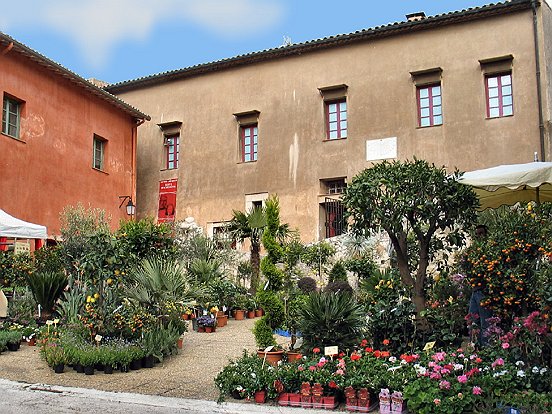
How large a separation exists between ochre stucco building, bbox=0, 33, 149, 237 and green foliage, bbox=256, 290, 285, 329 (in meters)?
11.3

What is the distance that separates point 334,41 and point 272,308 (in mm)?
14642

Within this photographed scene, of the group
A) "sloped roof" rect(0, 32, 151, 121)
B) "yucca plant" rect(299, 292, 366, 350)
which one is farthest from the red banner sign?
"yucca plant" rect(299, 292, 366, 350)

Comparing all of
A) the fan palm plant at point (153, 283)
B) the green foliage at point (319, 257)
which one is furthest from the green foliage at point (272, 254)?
the green foliage at point (319, 257)

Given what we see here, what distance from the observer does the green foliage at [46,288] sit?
11844 millimetres

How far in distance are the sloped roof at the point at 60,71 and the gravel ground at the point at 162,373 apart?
35.3 ft

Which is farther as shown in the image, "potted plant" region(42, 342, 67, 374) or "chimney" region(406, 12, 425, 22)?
"chimney" region(406, 12, 425, 22)

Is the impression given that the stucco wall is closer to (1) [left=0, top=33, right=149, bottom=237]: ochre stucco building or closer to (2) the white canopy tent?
(1) [left=0, top=33, right=149, bottom=237]: ochre stucco building

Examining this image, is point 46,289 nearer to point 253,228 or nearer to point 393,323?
point 253,228

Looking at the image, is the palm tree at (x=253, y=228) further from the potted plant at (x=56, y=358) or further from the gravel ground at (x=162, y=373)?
the potted plant at (x=56, y=358)

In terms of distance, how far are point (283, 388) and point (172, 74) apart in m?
20.4

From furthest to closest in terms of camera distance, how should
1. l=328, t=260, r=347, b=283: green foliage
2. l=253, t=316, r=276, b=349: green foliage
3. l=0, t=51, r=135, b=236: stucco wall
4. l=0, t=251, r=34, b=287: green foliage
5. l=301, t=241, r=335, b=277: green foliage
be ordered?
l=301, t=241, r=335, b=277: green foliage, l=0, t=51, r=135, b=236: stucco wall, l=328, t=260, r=347, b=283: green foliage, l=0, t=251, r=34, b=287: green foliage, l=253, t=316, r=276, b=349: green foliage

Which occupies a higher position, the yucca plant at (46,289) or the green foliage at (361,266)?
the green foliage at (361,266)

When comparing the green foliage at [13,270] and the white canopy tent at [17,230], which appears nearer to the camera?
the white canopy tent at [17,230]

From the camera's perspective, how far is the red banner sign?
2461 centimetres
